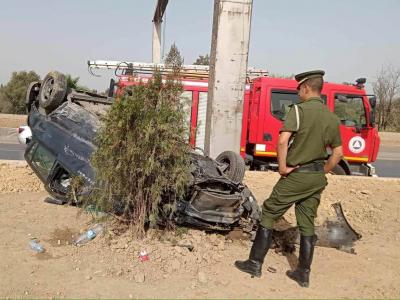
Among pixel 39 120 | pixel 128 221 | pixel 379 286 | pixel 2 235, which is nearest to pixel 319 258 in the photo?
pixel 379 286

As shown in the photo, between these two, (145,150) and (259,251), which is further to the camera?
(145,150)

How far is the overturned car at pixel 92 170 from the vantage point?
4.57 m

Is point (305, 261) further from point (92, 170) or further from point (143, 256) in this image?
point (92, 170)

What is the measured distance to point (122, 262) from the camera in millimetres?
4000

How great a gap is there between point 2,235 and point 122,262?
1514 mm

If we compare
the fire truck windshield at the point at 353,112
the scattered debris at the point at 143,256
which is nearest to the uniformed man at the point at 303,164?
the scattered debris at the point at 143,256

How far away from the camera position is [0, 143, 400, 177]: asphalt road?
1362 cm

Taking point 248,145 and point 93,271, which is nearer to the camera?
point 93,271

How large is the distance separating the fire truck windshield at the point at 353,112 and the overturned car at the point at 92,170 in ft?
13.2

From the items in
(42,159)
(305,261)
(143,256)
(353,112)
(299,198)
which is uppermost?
(353,112)

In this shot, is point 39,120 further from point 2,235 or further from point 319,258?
point 319,258

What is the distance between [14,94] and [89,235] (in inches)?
1236

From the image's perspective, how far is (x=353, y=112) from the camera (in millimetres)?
9562

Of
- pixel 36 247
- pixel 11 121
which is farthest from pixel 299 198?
pixel 11 121
